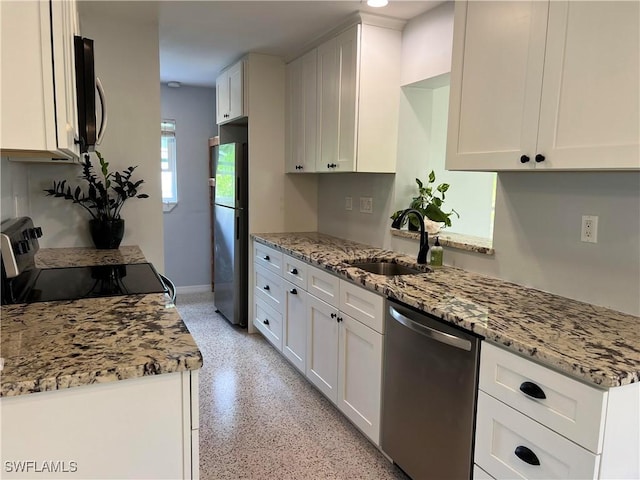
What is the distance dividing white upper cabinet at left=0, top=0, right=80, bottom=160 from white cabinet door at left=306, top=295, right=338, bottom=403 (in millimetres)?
1717

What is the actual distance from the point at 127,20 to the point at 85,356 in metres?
2.55

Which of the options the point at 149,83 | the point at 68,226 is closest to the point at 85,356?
the point at 68,226

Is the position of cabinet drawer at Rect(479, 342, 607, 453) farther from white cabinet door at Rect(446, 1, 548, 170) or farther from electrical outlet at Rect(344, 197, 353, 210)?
electrical outlet at Rect(344, 197, 353, 210)

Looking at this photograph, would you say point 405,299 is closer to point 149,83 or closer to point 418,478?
point 418,478

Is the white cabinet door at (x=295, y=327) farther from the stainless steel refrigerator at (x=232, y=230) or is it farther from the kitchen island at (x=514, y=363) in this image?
the stainless steel refrigerator at (x=232, y=230)

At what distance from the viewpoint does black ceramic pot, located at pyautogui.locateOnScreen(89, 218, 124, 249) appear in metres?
2.78

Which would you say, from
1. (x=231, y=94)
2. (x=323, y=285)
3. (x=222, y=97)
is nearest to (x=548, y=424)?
(x=323, y=285)

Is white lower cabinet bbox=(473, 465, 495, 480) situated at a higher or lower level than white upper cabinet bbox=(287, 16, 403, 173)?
lower

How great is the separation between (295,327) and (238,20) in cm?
204

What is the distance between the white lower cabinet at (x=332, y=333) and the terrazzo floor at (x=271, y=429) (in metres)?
0.12

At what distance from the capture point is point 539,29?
161cm

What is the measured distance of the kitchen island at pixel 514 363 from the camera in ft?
3.96

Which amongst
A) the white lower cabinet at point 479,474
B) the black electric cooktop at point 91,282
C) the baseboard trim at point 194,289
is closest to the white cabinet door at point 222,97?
the baseboard trim at point 194,289

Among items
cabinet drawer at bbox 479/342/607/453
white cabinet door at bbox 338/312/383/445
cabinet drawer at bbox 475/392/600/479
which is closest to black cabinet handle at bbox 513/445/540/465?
cabinet drawer at bbox 475/392/600/479
